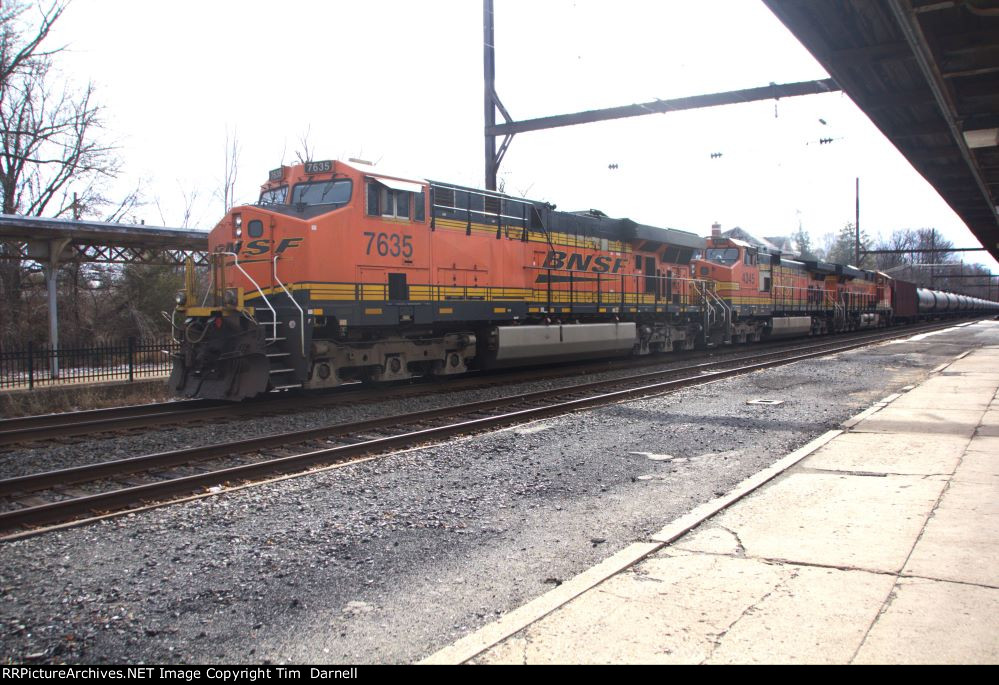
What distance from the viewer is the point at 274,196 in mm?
12359

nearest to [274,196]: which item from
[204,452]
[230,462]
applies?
[204,452]

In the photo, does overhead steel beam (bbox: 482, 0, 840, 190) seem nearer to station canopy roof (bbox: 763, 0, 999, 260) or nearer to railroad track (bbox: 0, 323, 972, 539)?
station canopy roof (bbox: 763, 0, 999, 260)

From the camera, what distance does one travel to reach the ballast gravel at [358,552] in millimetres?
3525

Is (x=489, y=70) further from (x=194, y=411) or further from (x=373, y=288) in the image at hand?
(x=194, y=411)

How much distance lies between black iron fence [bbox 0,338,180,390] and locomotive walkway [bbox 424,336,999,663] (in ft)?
39.7

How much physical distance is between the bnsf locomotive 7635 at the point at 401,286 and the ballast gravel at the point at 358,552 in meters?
2.89

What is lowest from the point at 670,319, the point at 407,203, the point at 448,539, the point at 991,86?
the point at 448,539

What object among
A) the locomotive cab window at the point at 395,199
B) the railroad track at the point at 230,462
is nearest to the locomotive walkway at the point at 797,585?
the railroad track at the point at 230,462

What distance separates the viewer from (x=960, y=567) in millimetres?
4020

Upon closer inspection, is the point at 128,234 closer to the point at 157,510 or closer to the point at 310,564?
the point at 157,510

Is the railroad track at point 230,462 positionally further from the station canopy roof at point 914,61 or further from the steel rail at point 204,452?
the station canopy roof at point 914,61

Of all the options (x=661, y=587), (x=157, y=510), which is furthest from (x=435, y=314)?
(x=661, y=587)

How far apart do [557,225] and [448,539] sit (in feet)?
41.7

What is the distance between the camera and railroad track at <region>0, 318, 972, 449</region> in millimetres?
9172
